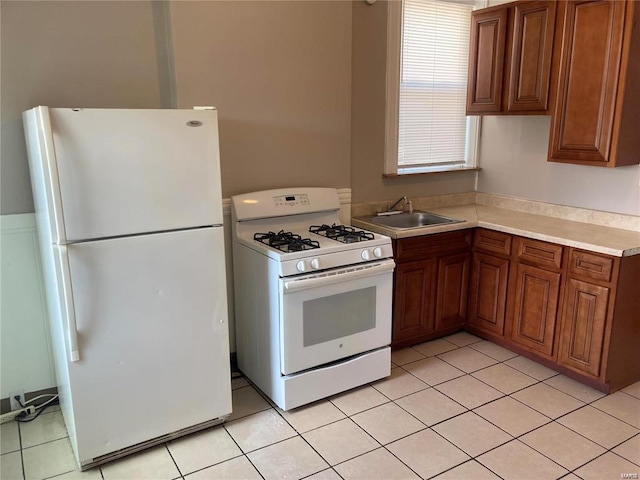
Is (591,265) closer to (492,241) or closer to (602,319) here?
(602,319)

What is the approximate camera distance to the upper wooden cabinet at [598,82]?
8.91 ft

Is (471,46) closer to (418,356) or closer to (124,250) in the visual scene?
(418,356)

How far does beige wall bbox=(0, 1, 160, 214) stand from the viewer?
2.43m

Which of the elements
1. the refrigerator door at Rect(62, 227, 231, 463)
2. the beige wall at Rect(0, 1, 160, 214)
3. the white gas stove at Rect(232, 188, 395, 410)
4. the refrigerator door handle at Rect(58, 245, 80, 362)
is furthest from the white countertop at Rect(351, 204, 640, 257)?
the refrigerator door handle at Rect(58, 245, 80, 362)

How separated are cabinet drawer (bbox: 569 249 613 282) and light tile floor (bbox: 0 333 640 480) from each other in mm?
691

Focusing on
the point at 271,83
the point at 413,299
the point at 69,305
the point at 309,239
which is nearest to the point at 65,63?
the point at 271,83

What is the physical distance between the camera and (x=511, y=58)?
3.35 meters

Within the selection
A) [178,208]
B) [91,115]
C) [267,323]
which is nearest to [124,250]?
[178,208]

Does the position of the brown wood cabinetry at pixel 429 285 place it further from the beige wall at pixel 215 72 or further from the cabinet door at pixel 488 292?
the beige wall at pixel 215 72

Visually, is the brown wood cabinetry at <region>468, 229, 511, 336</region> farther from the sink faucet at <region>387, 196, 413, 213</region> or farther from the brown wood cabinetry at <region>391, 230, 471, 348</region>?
the sink faucet at <region>387, 196, 413, 213</region>

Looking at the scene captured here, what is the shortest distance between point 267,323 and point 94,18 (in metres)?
1.81

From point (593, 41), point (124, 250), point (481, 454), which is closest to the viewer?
point (124, 250)

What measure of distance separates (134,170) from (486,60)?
257cm

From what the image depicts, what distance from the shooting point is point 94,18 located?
257cm
